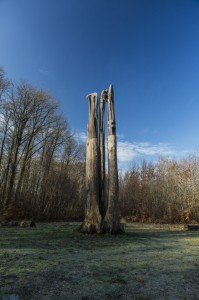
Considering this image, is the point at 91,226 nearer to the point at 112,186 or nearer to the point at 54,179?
the point at 112,186

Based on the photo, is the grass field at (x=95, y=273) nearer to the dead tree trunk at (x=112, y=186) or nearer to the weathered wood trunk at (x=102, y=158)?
the dead tree trunk at (x=112, y=186)

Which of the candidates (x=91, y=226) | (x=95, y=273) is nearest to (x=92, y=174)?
(x=91, y=226)

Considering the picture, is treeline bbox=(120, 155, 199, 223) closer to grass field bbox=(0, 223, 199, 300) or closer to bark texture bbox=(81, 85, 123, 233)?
bark texture bbox=(81, 85, 123, 233)

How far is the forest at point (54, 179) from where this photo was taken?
18.7 meters

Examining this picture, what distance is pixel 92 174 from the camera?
32.4 ft

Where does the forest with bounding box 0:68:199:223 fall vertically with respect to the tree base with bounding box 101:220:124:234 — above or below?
above

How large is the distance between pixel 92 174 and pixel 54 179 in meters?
10.6

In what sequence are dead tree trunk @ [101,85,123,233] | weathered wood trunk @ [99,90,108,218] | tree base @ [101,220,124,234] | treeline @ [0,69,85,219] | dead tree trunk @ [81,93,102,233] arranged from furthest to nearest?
treeline @ [0,69,85,219]
weathered wood trunk @ [99,90,108,218]
dead tree trunk @ [81,93,102,233]
dead tree trunk @ [101,85,123,233]
tree base @ [101,220,124,234]

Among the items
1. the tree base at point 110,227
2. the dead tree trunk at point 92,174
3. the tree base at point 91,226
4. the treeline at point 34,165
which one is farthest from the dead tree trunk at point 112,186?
the treeline at point 34,165

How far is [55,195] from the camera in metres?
19.4

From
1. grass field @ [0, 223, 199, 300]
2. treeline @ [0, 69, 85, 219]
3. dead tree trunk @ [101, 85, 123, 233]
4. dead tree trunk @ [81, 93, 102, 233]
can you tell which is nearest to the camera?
grass field @ [0, 223, 199, 300]

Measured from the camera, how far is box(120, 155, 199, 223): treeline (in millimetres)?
20297

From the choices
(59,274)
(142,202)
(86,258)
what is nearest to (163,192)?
(142,202)

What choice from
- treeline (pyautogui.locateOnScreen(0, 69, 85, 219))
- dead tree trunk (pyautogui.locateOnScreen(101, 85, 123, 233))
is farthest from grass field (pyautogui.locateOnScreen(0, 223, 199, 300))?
treeline (pyautogui.locateOnScreen(0, 69, 85, 219))
